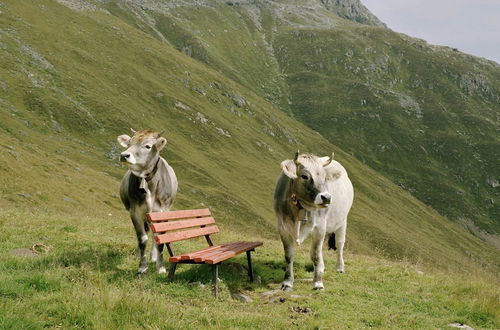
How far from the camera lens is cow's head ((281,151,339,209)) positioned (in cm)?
1075

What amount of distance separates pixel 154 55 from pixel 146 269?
124 metres

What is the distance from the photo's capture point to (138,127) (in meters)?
81.6

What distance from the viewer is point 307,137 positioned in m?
147

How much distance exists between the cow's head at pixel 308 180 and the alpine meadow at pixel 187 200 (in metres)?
2.55

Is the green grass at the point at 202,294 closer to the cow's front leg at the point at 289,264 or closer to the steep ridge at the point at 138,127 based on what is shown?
the cow's front leg at the point at 289,264

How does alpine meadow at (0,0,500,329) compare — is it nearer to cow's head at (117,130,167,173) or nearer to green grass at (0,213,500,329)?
green grass at (0,213,500,329)

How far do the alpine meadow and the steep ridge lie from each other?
0.40 meters

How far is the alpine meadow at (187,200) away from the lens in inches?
367

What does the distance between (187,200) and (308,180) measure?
52.0 m

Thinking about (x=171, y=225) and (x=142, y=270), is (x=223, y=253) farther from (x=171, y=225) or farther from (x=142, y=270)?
(x=142, y=270)

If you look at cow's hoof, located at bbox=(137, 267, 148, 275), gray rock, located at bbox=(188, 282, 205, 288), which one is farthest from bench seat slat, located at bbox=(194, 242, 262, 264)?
cow's hoof, located at bbox=(137, 267, 148, 275)

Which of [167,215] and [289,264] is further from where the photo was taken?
[289,264]

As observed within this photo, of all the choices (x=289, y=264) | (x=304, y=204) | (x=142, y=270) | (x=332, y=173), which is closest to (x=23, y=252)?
(x=142, y=270)

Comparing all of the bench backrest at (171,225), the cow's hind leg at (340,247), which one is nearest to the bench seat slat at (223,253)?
the bench backrest at (171,225)
